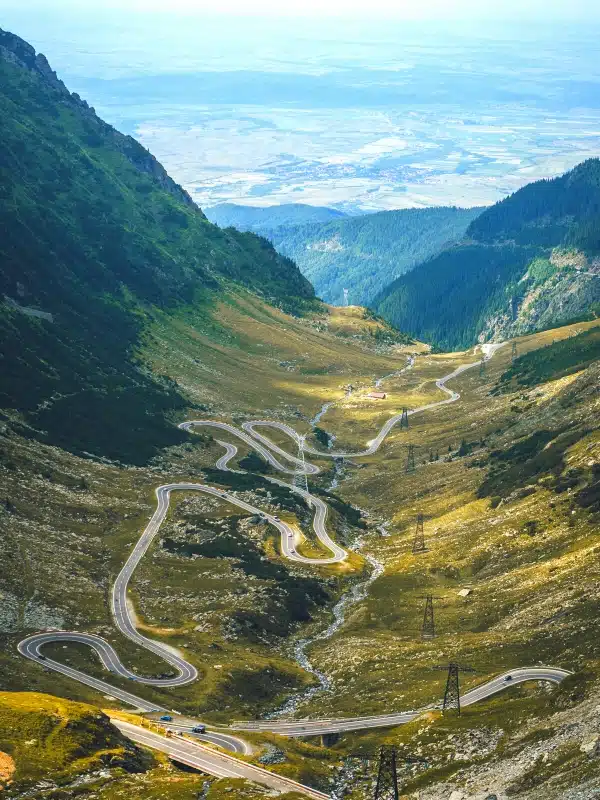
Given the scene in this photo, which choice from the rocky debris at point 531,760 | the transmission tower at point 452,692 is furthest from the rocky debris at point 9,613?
the rocky debris at point 531,760

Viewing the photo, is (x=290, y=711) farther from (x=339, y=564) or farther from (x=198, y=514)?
(x=198, y=514)

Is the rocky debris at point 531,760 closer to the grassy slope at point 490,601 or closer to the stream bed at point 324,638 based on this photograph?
the grassy slope at point 490,601

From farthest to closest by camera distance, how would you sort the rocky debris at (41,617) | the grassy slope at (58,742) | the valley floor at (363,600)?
the rocky debris at (41,617) < the valley floor at (363,600) < the grassy slope at (58,742)

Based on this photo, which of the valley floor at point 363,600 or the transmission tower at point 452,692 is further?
the transmission tower at point 452,692

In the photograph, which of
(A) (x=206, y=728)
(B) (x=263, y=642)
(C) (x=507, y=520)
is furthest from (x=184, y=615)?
(C) (x=507, y=520)

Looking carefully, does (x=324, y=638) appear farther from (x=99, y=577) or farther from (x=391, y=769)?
(x=391, y=769)

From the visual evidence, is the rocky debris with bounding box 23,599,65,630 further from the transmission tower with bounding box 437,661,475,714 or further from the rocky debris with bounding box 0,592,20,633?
the transmission tower with bounding box 437,661,475,714

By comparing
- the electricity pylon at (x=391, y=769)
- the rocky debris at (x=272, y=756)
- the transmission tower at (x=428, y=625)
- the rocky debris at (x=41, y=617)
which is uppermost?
the electricity pylon at (x=391, y=769)

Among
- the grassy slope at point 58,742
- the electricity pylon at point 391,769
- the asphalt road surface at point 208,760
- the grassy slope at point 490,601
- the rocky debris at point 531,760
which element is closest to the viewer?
the rocky debris at point 531,760
